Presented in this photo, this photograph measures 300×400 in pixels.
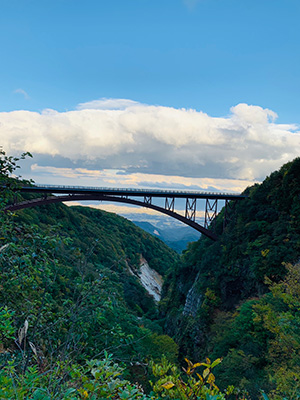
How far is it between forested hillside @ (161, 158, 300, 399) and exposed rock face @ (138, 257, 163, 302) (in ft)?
104

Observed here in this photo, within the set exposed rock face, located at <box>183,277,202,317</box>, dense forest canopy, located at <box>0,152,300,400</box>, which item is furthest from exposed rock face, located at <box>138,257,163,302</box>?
exposed rock face, located at <box>183,277,202,317</box>

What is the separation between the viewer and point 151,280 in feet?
271

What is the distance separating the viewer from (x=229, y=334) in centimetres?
2328

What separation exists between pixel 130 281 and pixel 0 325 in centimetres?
6181

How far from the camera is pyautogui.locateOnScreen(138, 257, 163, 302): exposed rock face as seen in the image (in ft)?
249

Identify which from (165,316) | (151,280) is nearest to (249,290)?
(165,316)

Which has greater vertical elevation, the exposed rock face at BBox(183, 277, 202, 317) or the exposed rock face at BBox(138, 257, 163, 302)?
the exposed rock face at BBox(183, 277, 202, 317)

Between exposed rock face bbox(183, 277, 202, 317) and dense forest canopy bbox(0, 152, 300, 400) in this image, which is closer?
dense forest canopy bbox(0, 152, 300, 400)

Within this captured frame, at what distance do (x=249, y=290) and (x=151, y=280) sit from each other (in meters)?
56.2

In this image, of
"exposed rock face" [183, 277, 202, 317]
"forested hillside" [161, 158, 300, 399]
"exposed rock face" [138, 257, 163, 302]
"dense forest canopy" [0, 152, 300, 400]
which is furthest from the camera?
"exposed rock face" [138, 257, 163, 302]

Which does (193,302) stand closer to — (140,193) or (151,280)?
(140,193)

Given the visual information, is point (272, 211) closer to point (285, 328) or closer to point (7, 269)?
point (285, 328)

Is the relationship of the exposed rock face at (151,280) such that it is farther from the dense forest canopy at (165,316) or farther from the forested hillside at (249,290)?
the forested hillside at (249,290)

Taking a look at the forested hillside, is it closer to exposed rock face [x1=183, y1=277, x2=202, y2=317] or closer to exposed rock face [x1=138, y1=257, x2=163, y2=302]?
exposed rock face [x1=183, y1=277, x2=202, y2=317]
